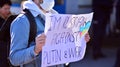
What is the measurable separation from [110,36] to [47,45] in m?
7.28

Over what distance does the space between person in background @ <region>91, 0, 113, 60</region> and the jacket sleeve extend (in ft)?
18.6

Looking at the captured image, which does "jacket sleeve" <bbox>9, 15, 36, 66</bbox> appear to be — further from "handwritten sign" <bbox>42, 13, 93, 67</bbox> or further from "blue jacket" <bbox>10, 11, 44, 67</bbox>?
"handwritten sign" <bbox>42, 13, 93, 67</bbox>

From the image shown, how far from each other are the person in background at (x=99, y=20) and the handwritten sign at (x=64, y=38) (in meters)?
5.20

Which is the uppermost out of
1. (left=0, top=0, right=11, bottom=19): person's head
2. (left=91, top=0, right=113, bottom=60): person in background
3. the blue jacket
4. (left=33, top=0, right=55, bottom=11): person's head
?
(left=33, top=0, right=55, bottom=11): person's head

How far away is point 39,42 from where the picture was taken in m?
3.13

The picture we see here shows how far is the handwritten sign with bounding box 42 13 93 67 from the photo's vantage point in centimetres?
327

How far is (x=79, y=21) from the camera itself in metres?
3.56

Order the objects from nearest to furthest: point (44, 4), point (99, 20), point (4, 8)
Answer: point (44, 4) → point (4, 8) → point (99, 20)

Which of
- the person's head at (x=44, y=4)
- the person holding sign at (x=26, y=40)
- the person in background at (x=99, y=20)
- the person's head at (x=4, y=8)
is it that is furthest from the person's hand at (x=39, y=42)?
the person in background at (x=99, y=20)

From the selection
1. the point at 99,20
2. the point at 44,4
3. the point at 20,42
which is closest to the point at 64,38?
the point at 44,4

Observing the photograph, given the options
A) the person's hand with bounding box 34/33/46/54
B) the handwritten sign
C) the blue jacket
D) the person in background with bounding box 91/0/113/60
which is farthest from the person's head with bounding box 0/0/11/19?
the person in background with bounding box 91/0/113/60

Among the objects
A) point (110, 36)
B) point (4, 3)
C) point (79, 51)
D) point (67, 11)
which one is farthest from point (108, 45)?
point (79, 51)

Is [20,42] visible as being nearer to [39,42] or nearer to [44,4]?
[39,42]

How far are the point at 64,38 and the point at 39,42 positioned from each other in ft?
1.43
